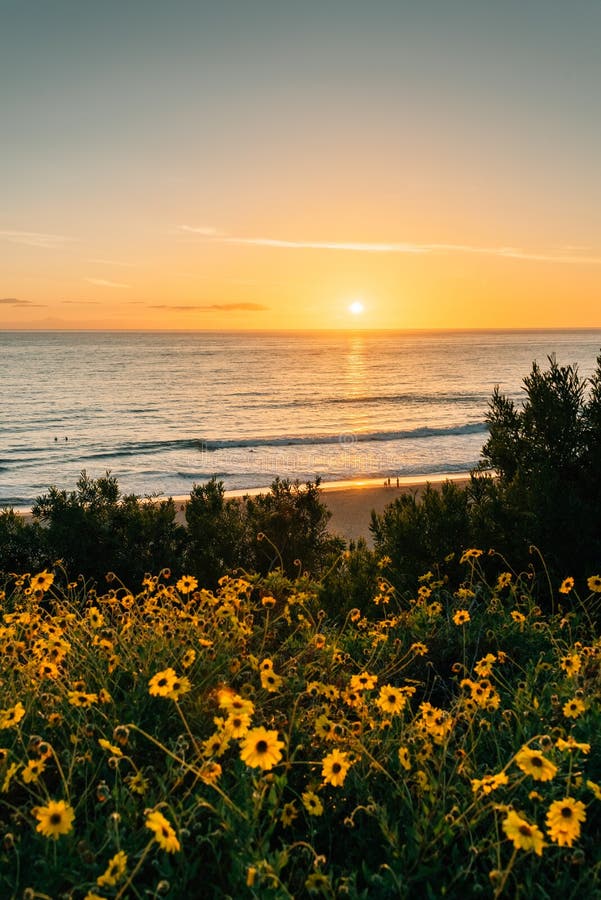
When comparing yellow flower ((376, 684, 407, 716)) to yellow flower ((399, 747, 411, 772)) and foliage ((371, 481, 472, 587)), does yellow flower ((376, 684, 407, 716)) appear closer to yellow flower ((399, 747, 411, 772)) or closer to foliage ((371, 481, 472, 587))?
yellow flower ((399, 747, 411, 772))

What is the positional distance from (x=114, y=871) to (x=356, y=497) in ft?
68.5

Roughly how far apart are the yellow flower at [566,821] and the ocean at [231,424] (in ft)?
83.1

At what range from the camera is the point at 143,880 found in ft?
8.86

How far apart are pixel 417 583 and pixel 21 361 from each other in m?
104

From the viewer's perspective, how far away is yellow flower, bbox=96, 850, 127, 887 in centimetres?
218

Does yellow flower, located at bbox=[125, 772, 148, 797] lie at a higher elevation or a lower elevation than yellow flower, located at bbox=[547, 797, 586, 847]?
lower

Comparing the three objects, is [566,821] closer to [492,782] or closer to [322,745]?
[492,782]

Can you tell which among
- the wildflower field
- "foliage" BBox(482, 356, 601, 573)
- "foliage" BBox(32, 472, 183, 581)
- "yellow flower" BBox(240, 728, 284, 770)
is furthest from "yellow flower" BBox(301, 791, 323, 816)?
"foliage" BBox(32, 472, 183, 581)

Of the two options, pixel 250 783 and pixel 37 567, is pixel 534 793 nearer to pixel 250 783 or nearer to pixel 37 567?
pixel 250 783

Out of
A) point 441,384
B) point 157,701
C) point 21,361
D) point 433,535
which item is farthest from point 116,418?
point 21,361

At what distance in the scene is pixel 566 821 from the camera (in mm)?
2227

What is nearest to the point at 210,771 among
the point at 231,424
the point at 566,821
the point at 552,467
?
the point at 566,821

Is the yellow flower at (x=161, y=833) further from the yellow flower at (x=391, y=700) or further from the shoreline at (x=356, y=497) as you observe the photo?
the shoreline at (x=356, y=497)

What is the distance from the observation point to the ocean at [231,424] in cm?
3128
